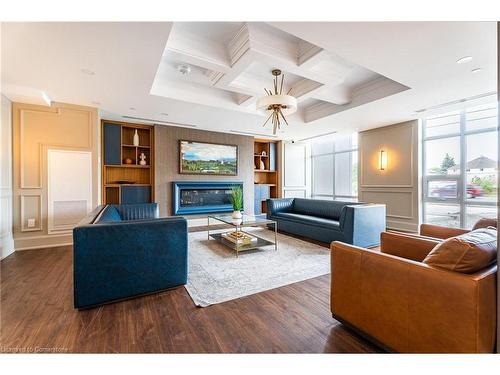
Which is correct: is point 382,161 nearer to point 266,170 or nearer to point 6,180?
point 266,170

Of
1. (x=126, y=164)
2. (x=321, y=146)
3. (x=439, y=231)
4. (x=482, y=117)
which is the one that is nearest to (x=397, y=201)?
(x=482, y=117)

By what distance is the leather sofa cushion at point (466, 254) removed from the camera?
1.12 metres

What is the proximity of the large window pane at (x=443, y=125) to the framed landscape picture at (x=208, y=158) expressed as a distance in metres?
4.65

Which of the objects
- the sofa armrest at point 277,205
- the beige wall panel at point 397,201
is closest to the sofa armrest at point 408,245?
the sofa armrest at point 277,205

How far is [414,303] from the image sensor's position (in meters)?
1.21

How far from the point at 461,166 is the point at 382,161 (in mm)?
1486

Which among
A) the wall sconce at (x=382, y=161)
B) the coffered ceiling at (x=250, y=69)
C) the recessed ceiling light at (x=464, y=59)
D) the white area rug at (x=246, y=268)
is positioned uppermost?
the coffered ceiling at (x=250, y=69)

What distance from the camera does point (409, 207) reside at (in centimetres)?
516

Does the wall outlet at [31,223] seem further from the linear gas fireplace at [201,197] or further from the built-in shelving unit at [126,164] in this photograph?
the linear gas fireplace at [201,197]

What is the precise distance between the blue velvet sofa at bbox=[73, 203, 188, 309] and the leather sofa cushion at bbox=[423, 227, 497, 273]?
1997 millimetres

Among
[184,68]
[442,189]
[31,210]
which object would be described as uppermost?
[184,68]

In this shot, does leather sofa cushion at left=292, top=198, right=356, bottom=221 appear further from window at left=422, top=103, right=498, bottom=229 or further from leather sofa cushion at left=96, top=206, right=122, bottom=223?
leather sofa cushion at left=96, top=206, right=122, bottom=223

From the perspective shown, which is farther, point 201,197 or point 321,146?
point 321,146

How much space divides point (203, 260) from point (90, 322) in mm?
1474
